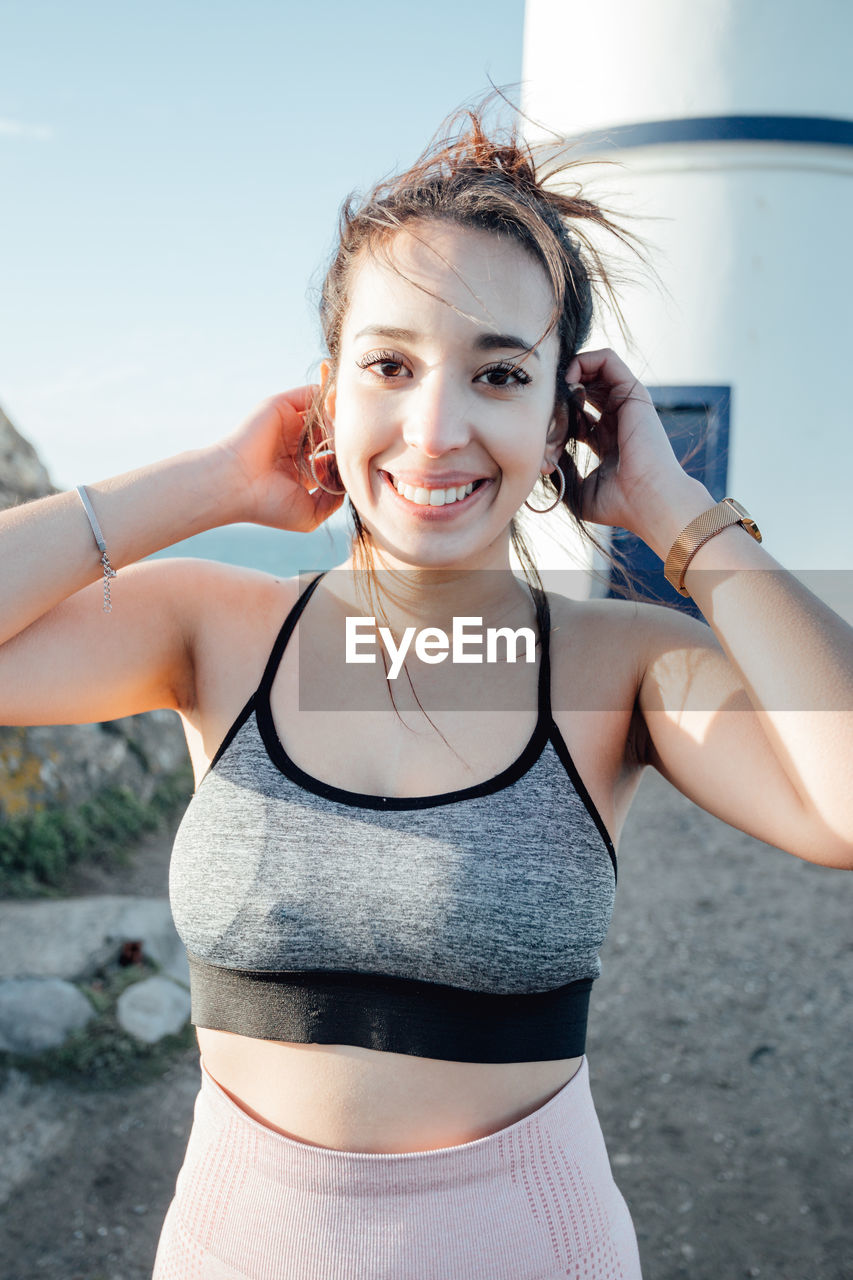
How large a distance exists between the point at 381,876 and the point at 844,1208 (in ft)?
9.17

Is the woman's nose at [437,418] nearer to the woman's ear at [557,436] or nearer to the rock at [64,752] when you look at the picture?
the woman's ear at [557,436]

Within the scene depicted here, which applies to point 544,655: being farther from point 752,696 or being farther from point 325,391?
point 325,391

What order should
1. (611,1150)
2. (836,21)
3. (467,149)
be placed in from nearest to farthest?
(467,149) → (611,1150) → (836,21)

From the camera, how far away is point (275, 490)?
2021mm

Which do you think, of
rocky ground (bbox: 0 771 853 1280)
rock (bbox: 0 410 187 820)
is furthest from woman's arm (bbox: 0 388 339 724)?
rock (bbox: 0 410 187 820)

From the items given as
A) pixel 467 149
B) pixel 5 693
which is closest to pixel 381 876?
pixel 5 693

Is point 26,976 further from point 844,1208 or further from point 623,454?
point 623,454

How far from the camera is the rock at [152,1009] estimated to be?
13.3ft

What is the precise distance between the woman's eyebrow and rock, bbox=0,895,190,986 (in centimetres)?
347

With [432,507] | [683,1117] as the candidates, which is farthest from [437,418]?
[683,1117]

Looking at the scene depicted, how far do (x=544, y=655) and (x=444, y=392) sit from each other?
0.50 m

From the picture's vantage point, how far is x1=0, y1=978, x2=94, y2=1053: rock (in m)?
3.89

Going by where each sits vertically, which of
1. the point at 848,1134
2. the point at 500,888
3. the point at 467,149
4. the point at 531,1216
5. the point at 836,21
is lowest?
the point at 848,1134

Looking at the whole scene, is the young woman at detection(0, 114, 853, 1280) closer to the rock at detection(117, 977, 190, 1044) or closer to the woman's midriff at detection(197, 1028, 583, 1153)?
the woman's midriff at detection(197, 1028, 583, 1153)
